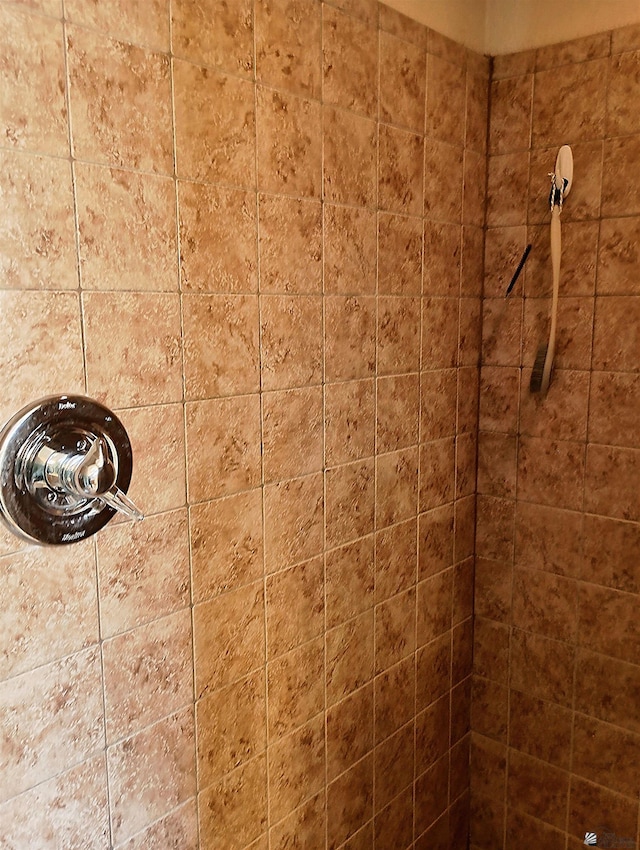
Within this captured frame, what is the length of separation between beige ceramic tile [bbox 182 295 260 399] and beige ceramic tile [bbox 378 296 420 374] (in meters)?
0.34

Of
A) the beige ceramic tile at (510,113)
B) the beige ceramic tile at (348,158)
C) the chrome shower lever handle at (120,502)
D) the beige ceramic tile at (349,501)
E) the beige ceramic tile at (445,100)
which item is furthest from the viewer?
the beige ceramic tile at (510,113)

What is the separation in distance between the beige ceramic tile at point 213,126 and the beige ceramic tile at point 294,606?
669 millimetres

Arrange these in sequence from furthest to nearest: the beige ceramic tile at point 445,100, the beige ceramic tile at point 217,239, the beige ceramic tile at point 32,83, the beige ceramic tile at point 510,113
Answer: the beige ceramic tile at point 510,113 < the beige ceramic tile at point 445,100 < the beige ceramic tile at point 217,239 < the beige ceramic tile at point 32,83

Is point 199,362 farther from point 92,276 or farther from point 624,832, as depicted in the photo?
point 624,832

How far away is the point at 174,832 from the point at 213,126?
1.09m

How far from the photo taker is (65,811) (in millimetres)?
929

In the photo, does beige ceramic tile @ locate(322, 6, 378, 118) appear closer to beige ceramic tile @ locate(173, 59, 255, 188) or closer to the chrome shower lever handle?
beige ceramic tile @ locate(173, 59, 255, 188)

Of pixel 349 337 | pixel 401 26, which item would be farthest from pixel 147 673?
pixel 401 26

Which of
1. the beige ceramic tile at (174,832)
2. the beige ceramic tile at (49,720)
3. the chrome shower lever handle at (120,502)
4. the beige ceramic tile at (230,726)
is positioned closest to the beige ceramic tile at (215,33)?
the chrome shower lever handle at (120,502)

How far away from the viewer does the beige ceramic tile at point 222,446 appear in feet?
3.37

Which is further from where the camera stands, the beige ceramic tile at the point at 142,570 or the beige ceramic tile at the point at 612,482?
the beige ceramic tile at the point at 612,482

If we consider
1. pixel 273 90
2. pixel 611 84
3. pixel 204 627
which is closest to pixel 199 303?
pixel 273 90
